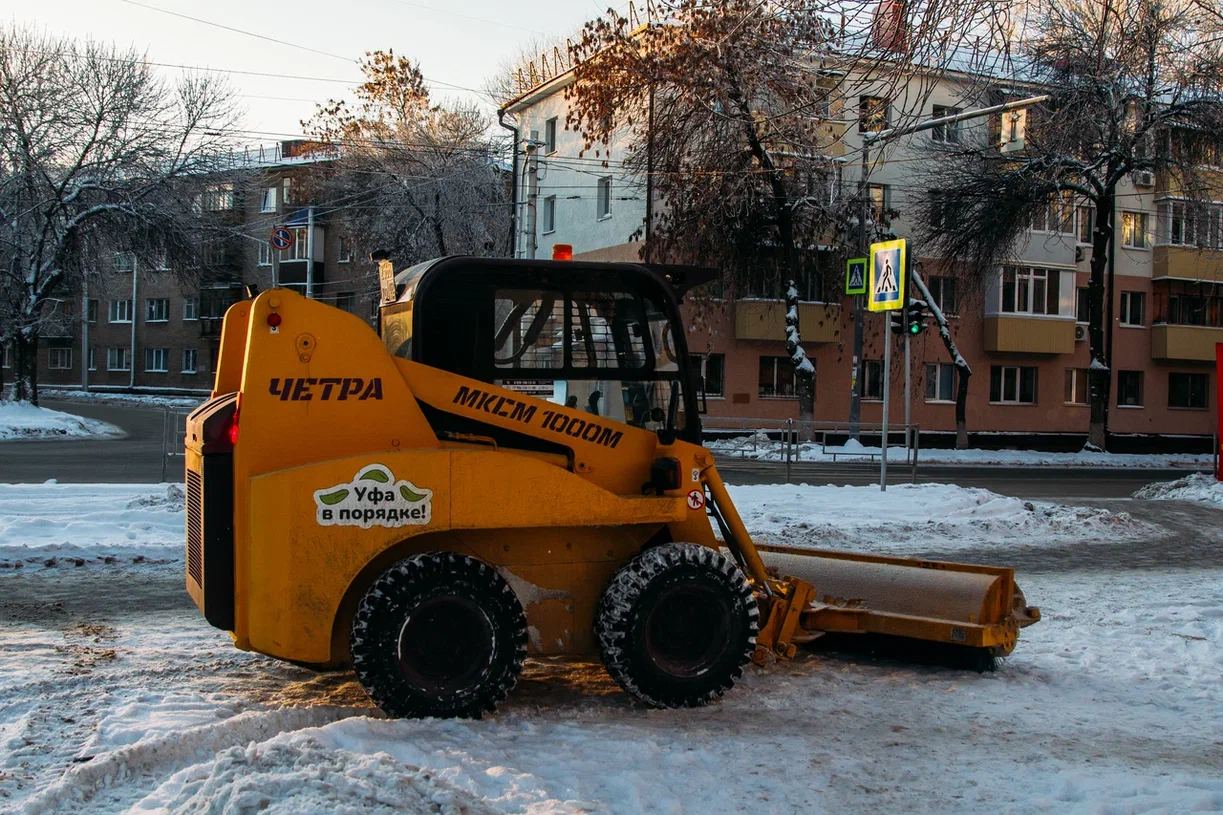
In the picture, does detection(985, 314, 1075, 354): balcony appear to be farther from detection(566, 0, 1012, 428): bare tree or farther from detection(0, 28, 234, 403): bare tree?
detection(0, 28, 234, 403): bare tree

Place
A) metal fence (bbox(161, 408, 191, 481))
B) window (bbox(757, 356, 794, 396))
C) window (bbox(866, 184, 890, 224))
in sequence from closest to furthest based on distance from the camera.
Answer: metal fence (bbox(161, 408, 191, 481))
window (bbox(866, 184, 890, 224))
window (bbox(757, 356, 794, 396))

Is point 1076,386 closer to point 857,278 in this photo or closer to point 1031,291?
point 1031,291

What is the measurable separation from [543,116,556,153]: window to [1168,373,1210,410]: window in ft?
80.2

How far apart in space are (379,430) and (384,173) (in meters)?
40.8

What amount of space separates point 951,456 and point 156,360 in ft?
148

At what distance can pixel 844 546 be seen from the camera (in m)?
13.0

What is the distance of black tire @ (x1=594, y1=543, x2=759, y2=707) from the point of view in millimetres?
5793

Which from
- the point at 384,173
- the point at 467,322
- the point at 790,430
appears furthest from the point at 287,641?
the point at 384,173

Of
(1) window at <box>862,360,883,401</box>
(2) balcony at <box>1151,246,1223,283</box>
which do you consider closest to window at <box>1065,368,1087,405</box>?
(2) balcony at <box>1151,246,1223,283</box>

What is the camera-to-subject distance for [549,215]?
4350 centimetres

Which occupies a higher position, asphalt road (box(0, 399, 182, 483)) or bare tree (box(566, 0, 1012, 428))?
bare tree (box(566, 0, 1012, 428))

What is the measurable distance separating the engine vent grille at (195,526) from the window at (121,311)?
63.0 metres

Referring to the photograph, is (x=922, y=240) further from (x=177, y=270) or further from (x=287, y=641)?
(x=287, y=641)

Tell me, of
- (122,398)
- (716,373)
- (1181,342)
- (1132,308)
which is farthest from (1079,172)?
(122,398)
